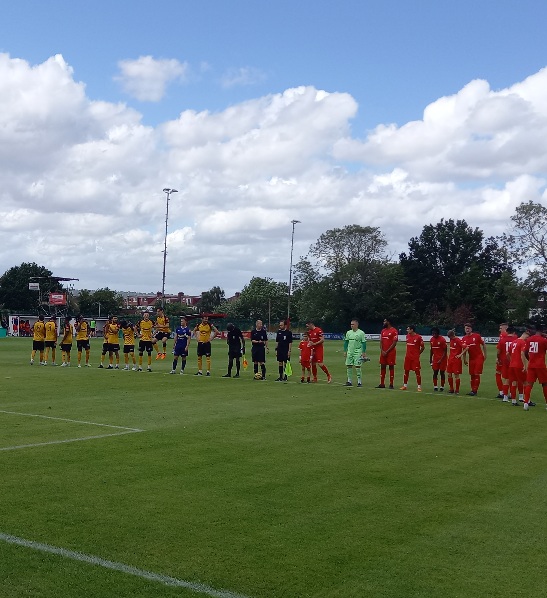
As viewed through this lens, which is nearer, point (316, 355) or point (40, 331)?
point (316, 355)

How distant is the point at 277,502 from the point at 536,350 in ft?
35.6

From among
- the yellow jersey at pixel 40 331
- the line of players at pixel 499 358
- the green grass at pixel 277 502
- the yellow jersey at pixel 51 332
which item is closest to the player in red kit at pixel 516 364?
the line of players at pixel 499 358

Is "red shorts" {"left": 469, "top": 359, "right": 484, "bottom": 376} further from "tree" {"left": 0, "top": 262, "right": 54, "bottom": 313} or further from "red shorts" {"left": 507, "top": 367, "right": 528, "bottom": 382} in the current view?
"tree" {"left": 0, "top": 262, "right": 54, "bottom": 313}

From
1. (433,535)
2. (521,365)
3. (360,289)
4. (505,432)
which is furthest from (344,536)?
(360,289)

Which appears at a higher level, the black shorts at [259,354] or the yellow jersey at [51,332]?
the yellow jersey at [51,332]

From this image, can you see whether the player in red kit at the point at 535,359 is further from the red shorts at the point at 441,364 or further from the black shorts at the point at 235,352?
the black shorts at the point at 235,352

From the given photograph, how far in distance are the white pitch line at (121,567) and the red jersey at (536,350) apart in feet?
42.5

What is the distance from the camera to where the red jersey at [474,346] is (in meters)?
20.1

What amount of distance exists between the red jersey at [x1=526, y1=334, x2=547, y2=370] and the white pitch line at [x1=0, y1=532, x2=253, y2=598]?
42.5ft

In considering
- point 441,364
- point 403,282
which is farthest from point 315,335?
point 403,282

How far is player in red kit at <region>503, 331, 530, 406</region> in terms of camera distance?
16.8m

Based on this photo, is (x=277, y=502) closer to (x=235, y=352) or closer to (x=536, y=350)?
(x=536, y=350)

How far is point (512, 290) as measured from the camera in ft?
252

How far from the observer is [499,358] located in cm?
1964
